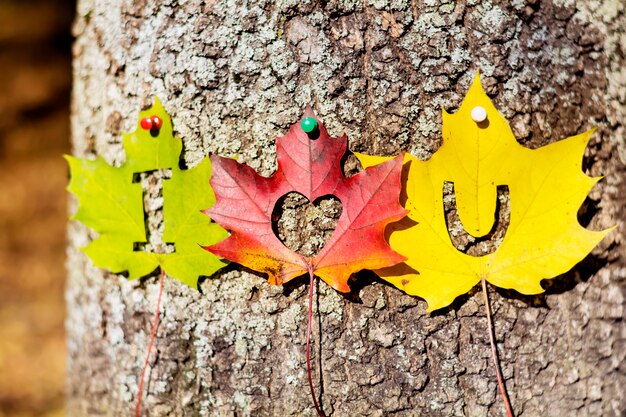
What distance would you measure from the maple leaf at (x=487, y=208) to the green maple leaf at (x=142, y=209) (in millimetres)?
419

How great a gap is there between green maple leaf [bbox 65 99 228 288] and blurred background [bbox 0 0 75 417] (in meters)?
2.55

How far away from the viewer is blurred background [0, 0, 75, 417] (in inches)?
143

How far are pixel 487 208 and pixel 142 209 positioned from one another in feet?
2.80

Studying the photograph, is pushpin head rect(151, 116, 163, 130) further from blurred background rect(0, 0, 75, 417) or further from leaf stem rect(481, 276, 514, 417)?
blurred background rect(0, 0, 75, 417)

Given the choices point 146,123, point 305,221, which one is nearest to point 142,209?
point 146,123

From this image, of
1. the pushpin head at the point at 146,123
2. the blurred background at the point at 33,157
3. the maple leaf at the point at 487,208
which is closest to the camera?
the maple leaf at the point at 487,208

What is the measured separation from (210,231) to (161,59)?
18.4 inches

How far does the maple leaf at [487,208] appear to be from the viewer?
44.2 inches

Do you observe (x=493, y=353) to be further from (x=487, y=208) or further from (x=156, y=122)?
(x=156, y=122)

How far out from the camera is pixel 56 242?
3.79 m

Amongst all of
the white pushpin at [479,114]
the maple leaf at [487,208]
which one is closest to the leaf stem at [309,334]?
the maple leaf at [487,208]

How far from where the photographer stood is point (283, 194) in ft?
3.86

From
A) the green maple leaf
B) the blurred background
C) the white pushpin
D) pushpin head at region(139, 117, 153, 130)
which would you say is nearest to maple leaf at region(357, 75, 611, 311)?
the white pushpin

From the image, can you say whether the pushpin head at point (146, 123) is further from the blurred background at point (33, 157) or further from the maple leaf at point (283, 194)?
the blurred background at point (33, 157)
